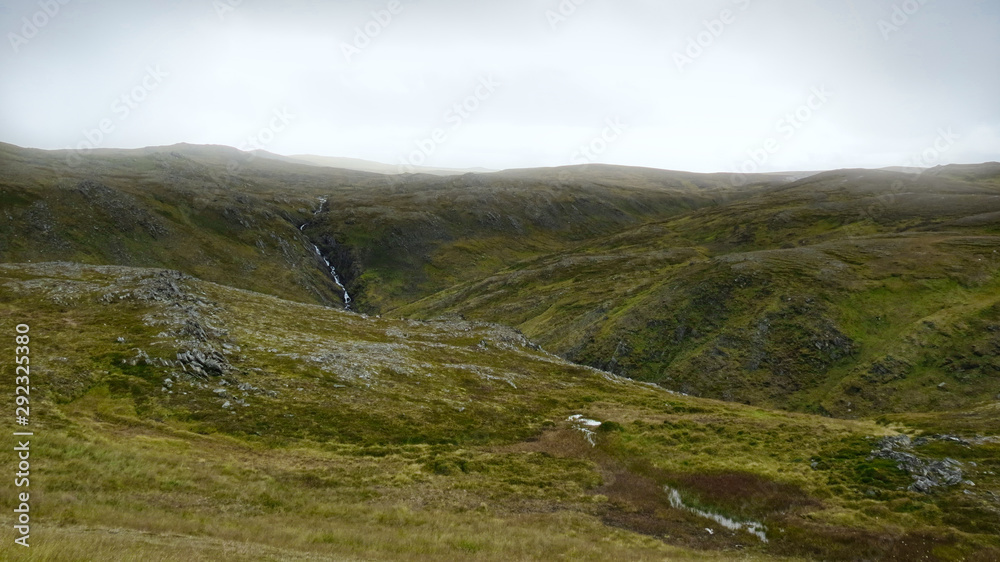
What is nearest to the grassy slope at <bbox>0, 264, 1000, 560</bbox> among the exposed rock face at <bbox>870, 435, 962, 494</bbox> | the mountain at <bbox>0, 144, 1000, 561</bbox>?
the mountain at <bbox>0, 144, 1000, 561</bbox>

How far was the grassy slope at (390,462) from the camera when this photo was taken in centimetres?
2452

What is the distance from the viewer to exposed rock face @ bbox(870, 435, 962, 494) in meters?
33.4

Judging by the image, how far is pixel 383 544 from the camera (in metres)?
24.0

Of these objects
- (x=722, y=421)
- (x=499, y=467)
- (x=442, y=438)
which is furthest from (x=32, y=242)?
(x=722, y=421)

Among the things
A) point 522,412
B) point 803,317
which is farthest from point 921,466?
point 803,317

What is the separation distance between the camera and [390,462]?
39.2 metres

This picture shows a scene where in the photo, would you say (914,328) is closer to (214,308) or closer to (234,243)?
(214,308)

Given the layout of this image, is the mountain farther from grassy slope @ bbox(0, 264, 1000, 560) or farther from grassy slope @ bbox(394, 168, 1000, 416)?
grassy slope @ bbox(394, 168, 1000, 416)

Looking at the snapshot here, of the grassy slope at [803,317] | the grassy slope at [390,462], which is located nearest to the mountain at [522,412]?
the grassy slope at [390,462]

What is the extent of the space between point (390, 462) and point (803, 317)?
3313 inches

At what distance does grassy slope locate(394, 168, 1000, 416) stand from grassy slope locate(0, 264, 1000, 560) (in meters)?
23.3

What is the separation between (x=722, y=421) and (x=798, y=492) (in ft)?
62.5

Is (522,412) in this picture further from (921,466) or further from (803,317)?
(803,317)

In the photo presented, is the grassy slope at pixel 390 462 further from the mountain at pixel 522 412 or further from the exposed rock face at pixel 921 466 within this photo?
the exposed rock face at pixel 921 466
